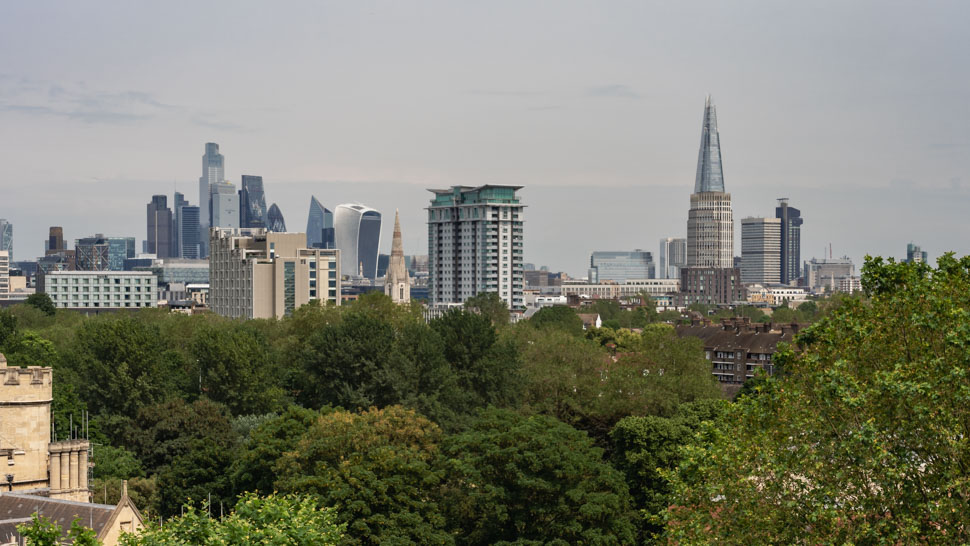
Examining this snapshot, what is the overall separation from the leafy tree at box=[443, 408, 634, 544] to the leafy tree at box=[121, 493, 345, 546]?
1441 cm

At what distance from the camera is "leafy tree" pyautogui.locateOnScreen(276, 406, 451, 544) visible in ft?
145

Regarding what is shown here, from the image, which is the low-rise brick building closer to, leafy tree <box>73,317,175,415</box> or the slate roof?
leafy tree <box>73,317,175,415</box>

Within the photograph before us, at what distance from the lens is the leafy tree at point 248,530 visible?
90.1 feet

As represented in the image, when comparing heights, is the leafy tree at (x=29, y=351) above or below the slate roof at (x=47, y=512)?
above

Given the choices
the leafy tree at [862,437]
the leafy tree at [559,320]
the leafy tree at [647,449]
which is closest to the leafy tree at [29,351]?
the leafy tree at [647,449]

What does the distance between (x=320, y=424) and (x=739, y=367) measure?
85.1 meters

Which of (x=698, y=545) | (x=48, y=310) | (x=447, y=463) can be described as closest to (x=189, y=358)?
(x=447, y=463)

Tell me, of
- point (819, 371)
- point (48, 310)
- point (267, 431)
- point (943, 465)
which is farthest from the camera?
point (48, 310)

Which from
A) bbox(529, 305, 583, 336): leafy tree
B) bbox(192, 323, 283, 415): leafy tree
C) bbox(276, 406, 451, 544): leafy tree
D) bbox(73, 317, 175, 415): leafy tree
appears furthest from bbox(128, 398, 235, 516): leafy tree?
bbox(529, 305, 583, 336): leafy tree

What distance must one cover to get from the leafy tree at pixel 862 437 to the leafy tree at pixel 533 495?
1598 centimetres

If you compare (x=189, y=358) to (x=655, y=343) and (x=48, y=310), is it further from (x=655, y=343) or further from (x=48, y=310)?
(x=48, y=310)

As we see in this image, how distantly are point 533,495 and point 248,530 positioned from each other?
19.5m

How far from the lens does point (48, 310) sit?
15900 cm

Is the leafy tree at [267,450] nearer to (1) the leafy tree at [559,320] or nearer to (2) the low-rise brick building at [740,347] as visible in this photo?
(2) the low-rise brick building at [740,347]
